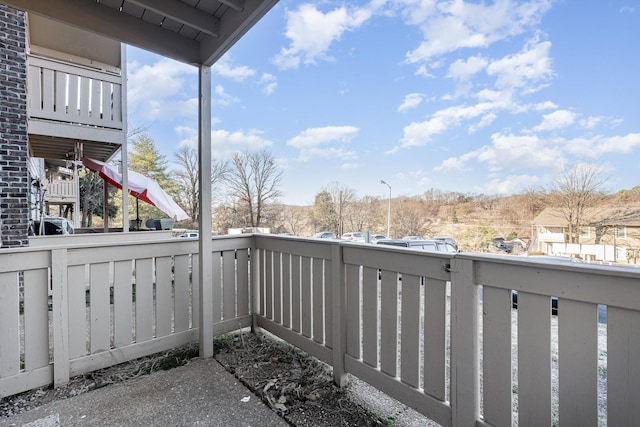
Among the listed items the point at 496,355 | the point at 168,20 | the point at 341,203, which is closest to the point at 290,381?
the point at 496,355

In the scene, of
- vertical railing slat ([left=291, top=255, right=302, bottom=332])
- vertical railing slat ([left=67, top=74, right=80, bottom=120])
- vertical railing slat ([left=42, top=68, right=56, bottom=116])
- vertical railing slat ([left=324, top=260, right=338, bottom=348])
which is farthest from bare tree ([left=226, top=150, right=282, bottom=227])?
vertical railing slat ([left=324, top=260, right=338, bottom=348])

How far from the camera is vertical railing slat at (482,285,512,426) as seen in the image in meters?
1.31

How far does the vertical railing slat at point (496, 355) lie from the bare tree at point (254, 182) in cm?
1730

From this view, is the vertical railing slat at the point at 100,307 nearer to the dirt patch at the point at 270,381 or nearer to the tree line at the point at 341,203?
the dirt patch at the point at 270,381

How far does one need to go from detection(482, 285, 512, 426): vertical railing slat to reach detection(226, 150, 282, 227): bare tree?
17298mm

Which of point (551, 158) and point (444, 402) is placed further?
point (551, 158)

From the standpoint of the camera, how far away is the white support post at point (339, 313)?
2039 mm

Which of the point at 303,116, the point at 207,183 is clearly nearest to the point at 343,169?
the point at 303,116

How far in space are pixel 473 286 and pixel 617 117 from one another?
20.4m

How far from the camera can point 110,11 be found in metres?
2.01

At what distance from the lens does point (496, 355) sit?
52.6 inches

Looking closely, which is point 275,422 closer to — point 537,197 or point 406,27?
point 537,197

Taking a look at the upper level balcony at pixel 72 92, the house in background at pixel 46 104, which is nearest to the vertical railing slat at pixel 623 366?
the house in background at pixel 46 104

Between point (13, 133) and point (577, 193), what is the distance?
18.2 metres
